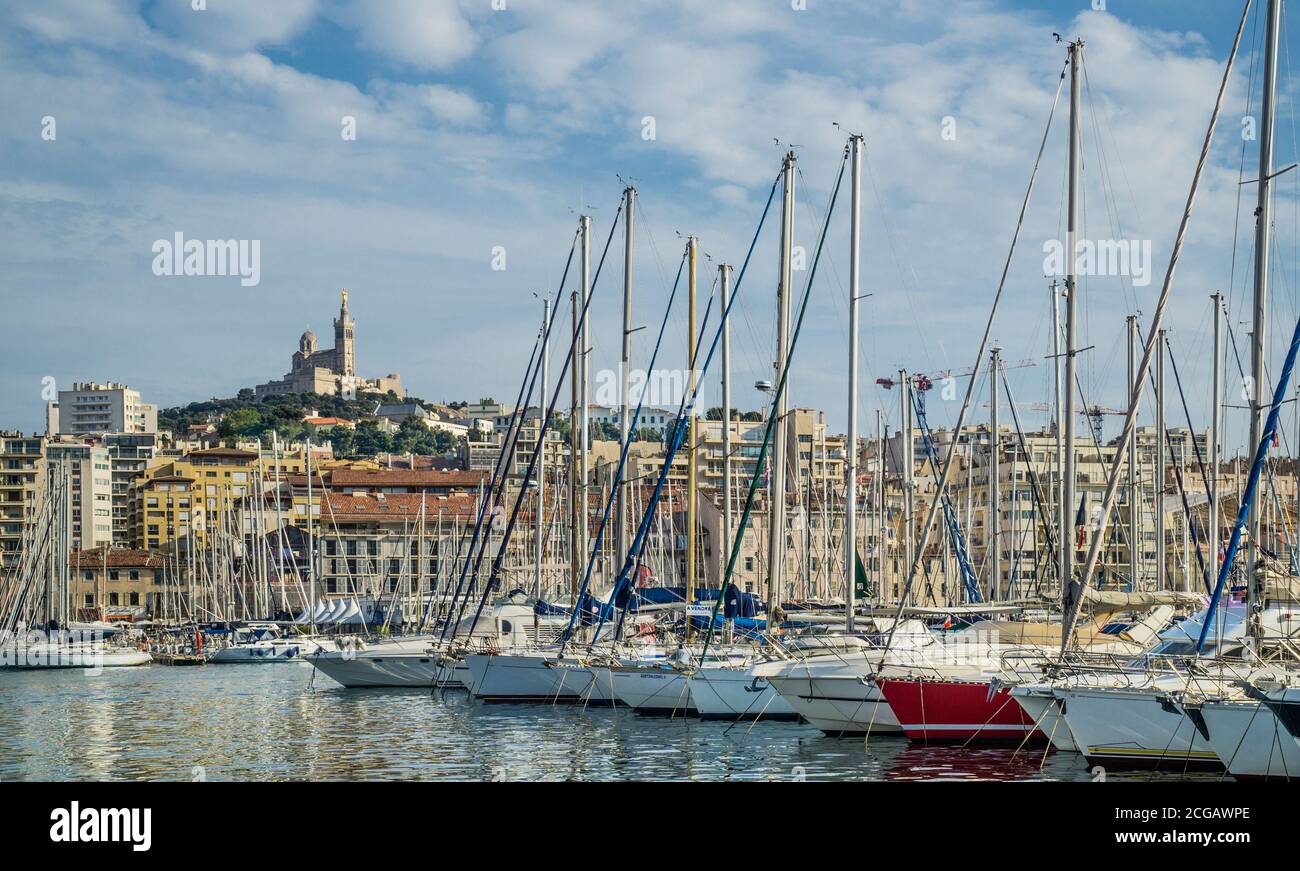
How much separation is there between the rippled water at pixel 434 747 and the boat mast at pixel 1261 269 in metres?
4.07

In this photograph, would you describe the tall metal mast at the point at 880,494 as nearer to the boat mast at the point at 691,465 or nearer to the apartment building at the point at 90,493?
the boat mast at the point at 691,465

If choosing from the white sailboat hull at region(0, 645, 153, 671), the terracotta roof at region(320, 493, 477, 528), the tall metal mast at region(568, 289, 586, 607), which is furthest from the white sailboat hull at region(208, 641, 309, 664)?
the terracotta roof at region(320, 493, 477, 528)

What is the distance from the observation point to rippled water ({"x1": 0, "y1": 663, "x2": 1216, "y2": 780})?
24328mm

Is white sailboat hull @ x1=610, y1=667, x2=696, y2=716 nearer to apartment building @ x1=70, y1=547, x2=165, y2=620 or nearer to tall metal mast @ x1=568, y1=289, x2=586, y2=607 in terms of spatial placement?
tall metal mast @ x1=568, y1=289, x2=586, y2=607

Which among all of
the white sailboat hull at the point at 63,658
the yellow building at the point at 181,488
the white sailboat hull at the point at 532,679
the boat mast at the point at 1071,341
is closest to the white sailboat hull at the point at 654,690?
the white sailboat hull at the point at 532,679

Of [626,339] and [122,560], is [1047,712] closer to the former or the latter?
[626,339]

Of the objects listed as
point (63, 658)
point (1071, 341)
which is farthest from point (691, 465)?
point (63, 658)

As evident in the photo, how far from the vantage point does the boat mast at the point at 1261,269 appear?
21.1 m

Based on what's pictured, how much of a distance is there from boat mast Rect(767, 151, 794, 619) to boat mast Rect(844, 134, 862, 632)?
1489 millimetres

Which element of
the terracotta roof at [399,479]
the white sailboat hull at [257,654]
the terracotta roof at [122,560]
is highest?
the terracotta roof at [399,479]

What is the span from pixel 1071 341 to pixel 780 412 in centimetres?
893
